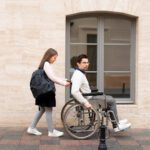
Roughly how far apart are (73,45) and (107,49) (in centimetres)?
76

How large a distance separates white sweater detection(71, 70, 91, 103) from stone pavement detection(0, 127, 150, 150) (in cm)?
83

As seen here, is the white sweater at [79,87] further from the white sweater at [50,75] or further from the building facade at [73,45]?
the building facade at [73,45]

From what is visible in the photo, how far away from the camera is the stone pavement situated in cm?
875

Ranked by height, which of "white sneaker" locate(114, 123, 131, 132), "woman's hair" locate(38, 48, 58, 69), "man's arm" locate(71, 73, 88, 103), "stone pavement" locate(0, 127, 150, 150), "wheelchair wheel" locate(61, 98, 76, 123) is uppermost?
"woman's hair" locate(38, 48, 58, 69)

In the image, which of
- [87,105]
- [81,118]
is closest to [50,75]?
[87,105]

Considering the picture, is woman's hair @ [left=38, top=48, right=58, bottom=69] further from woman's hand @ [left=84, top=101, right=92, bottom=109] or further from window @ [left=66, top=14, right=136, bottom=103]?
window @ [left=66, top=14, right=136, bottom=103]

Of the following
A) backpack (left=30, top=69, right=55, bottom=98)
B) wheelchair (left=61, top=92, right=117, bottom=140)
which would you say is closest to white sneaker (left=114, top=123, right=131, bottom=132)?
wheelchair (left=61, top=92, right=117, bottom=140)

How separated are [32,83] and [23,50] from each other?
122 cm

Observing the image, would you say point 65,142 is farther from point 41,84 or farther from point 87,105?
point 41,84

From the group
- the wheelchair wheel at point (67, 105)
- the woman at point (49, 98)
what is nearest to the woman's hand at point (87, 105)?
the wheelchair wheel at point (67, 105)

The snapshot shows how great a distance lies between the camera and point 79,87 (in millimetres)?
9367

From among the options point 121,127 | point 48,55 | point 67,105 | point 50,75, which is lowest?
point 121,127

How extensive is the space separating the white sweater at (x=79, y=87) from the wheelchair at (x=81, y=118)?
15 cm

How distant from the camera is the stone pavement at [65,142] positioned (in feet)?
28.7
